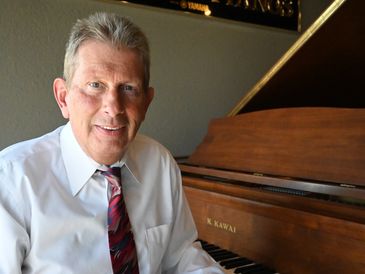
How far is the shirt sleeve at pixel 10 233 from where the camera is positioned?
0.87 metres

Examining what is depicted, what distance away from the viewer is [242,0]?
9.37ft

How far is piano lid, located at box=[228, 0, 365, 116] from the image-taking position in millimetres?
1764

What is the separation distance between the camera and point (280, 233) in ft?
4.10

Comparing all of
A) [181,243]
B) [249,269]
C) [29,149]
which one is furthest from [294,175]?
[29,149]

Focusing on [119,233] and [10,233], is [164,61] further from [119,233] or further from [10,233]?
[10,233]

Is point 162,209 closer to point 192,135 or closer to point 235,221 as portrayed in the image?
point 235,221

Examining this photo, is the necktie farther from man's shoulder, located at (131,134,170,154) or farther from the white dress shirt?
man's shoulder, located at (131,134,170,154)

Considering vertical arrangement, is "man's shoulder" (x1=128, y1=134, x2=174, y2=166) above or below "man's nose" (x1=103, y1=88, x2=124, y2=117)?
below

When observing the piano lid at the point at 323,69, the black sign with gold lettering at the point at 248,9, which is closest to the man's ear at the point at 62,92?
the piano lid at the point at 323,69

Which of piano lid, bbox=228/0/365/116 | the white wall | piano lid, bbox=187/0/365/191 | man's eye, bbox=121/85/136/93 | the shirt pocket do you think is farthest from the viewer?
the white wall

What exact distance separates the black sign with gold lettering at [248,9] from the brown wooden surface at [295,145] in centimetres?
108

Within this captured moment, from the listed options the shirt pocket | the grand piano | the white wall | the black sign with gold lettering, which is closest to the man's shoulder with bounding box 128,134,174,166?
the shirt pocket

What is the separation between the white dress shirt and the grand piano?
0.26 metres

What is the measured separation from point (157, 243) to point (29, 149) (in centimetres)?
46
